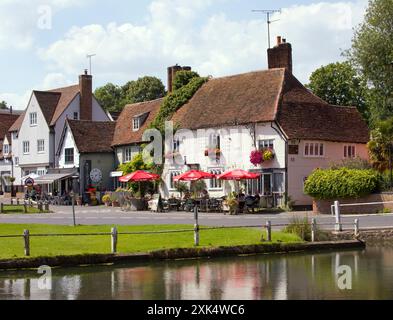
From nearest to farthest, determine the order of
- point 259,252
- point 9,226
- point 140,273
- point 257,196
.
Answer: point 140,273 → point 259,252 → point 9,226 → point 257,196

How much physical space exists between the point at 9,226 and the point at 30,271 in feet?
38.0

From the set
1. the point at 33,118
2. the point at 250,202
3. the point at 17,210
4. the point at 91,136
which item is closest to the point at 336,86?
the point at 91,136

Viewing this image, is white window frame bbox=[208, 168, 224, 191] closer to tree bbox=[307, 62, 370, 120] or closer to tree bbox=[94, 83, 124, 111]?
tree bbox=[307, 62, 370, 120]

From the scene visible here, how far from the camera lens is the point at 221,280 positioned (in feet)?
71.7

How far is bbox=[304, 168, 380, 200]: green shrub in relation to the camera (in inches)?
1682

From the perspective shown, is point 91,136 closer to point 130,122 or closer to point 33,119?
point 130,122

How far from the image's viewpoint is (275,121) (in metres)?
50.2

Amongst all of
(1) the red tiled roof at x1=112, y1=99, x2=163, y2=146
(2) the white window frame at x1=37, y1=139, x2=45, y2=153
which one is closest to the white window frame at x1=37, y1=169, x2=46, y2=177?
(2) the white window frame at x1=37, y1=139, x2=45, y2=153

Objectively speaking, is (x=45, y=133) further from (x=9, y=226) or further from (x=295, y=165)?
(x=9, y=226)

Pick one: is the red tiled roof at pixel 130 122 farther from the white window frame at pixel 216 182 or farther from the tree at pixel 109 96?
the tree at pixel 109 96

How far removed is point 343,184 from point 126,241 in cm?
1804

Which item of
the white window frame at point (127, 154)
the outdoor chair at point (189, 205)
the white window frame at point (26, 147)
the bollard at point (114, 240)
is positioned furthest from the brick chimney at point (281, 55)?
the bollard at point (114, 240)

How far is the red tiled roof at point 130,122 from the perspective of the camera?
65188 mm

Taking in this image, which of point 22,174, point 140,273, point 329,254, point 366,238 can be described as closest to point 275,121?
point 366,238
